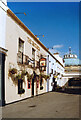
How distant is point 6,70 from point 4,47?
5.06ft

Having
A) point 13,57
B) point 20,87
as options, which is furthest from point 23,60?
point 20,87

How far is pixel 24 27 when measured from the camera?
1505 cm

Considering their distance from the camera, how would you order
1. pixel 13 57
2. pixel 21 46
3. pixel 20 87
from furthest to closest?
pixel 21 46 → pixel 20 87 → pixel 13 57

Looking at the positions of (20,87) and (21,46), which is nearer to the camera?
(20,87)

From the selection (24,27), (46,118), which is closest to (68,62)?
(24,27)

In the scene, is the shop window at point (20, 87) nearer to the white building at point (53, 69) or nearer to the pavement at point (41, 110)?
the pavement at point (41, 110)

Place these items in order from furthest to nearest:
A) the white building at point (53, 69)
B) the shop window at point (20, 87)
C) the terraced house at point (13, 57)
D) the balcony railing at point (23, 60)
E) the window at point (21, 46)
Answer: the white building at point (53, 69), the window at point (21, 46), the balcony railing at point (23, 60), the shop window at point (20, 87), the terraced house at point (13, 57)

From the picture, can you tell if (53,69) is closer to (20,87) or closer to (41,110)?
(20,87)

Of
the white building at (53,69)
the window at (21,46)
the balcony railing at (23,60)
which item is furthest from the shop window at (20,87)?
the white building at (53,69)

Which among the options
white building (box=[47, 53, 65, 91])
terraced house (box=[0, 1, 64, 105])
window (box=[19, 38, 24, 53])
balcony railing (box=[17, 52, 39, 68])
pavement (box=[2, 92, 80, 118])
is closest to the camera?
pavement (box=[2, 92, 80, 118])

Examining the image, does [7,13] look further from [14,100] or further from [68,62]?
[68,62]

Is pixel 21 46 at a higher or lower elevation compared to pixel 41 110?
higher

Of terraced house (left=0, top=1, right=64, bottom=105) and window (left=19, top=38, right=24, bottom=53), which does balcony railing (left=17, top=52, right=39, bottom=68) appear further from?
window (left=19, top=38, right=24, bottom=53)

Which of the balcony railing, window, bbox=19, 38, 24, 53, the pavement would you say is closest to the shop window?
the balcony railing
